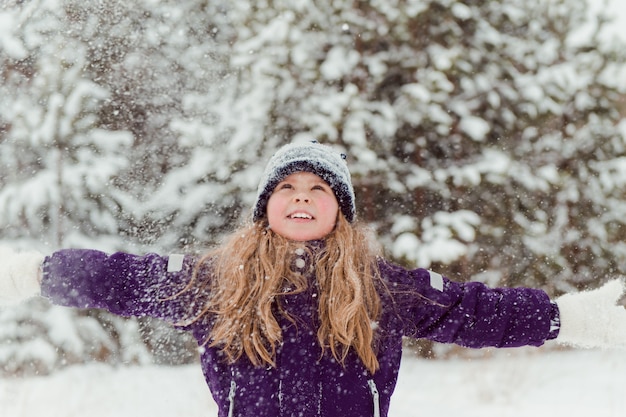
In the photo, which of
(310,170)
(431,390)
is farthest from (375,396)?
(431,390)

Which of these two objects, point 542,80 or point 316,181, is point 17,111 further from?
point 542,80

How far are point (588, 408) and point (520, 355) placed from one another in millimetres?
1403

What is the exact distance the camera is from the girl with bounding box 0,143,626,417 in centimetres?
187

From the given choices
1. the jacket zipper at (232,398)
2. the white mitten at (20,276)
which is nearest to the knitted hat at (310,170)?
the jacket zipper at (232,398)

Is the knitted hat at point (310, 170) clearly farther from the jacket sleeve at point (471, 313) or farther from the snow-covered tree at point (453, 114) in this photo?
the snow-covered tree at point (453, 114)

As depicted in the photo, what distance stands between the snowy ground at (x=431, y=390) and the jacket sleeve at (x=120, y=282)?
2982 millimetres

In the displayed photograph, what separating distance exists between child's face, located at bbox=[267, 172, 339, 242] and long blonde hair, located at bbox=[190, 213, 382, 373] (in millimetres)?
46

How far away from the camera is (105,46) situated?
6.37m

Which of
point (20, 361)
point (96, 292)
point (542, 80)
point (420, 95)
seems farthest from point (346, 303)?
point (542, 80)

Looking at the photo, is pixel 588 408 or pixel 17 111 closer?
pixel 588 408

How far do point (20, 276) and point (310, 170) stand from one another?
101cm

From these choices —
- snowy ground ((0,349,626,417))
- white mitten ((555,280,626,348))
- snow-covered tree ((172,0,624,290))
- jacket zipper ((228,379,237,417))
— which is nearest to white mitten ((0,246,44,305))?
jacket zipper ((228,379,237,417))

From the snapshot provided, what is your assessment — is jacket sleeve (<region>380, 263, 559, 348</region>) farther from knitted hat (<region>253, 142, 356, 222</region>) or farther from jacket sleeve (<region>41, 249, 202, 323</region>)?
jacket sleeve (<region>41, 249, 202, 323</region>)

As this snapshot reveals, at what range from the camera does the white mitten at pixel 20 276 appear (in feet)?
6.20
